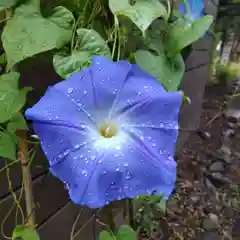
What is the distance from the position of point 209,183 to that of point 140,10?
2.32 m

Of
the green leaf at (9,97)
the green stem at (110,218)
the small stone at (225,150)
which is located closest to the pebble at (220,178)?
the small stone at (225,150)

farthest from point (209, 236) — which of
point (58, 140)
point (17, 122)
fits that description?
point (58, 140)

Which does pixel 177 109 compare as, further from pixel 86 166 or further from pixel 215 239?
pixel 215 239

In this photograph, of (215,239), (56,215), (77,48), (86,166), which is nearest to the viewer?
(86,166)

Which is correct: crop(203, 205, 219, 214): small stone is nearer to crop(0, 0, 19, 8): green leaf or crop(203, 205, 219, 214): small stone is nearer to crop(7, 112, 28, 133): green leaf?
crop(7, 112, 28, 133): green leaf

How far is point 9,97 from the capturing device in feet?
2.52

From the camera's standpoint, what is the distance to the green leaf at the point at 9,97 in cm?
76

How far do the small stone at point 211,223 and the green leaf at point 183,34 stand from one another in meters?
1.85

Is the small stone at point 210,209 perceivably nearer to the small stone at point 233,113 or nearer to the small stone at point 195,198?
the small stone at point 195,198

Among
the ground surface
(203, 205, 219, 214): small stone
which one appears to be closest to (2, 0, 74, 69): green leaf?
the ground surface

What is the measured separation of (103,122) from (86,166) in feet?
0.29

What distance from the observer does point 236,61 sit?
9.88 ft

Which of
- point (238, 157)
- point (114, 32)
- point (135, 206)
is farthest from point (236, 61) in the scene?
point (114, 32)

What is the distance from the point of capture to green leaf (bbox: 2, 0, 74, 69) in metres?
0.74
